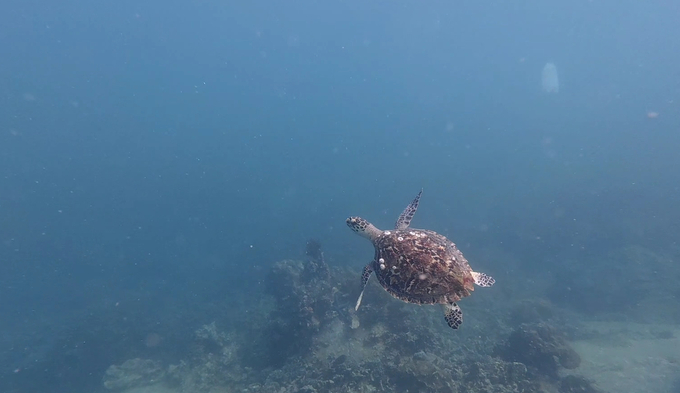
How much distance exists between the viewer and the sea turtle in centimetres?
517

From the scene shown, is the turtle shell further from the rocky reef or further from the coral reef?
the coral reef

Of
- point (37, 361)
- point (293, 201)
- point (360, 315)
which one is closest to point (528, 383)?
point (360, 315)

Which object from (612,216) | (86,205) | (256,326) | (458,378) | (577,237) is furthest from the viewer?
(86,205)

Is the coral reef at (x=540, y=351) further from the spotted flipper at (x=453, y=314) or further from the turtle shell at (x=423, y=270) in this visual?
the turtle shell at (x=423, y=270)

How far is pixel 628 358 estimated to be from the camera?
35.4ft

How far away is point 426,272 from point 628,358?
1128cm

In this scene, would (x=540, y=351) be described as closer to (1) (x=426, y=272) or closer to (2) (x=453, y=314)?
(2) (x=453, y=314)

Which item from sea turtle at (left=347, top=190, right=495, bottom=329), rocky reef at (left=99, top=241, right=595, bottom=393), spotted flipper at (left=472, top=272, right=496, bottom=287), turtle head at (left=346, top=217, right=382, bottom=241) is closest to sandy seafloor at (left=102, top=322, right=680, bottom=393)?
rocky reef at (left=99, top=241, right=595, bottom=393)

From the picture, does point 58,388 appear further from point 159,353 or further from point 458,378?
point 458,378

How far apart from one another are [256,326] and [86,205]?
61.1 metres

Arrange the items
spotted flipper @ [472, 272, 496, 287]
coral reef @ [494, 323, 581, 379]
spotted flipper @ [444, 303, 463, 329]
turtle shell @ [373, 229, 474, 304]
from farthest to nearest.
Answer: coral reef @ [494, 323, 581, 379] < spotted flipper @ [472, 272, 496, 287] < spotted flipper @ [444, 303, 463, 329] < turtle shell @ [373, 229, 474, 304]

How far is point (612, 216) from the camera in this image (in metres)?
23.8

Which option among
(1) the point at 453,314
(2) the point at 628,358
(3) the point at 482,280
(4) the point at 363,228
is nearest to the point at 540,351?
(2) the point at 628,358

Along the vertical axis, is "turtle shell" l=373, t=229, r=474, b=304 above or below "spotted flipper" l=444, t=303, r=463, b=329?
above
